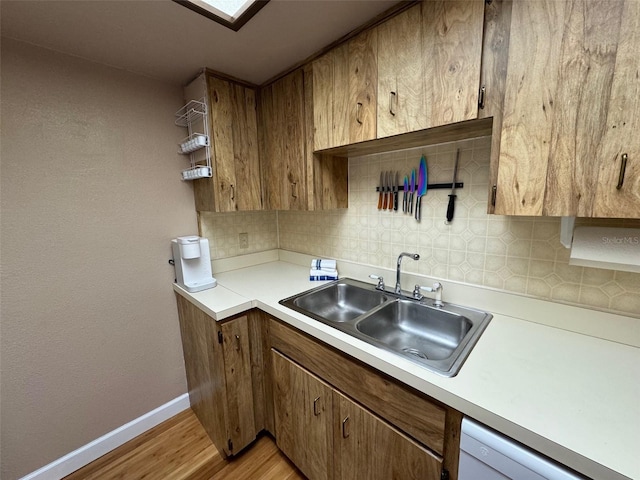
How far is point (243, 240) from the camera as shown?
202cm

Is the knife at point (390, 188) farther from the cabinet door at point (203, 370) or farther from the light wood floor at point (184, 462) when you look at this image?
the light wood floor at point (184, 462)

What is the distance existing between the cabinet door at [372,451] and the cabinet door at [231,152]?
1.25 metres

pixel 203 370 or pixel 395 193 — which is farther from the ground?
pixel 395 193

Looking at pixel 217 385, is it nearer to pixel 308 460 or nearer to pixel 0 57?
pixel 308 460

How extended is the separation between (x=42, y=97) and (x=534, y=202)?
212 centimetres

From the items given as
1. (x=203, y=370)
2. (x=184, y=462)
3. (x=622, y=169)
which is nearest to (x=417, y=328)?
(x=622, y=169)

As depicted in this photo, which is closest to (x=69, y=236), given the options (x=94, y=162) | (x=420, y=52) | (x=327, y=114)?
(x=94, y=162)

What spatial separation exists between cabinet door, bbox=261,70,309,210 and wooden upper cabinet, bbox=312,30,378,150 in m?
0.16

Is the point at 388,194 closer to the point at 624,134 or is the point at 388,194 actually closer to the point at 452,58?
the point at 452,58

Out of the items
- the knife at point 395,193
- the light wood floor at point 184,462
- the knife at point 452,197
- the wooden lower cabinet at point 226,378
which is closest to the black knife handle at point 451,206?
the knife at point 452,197

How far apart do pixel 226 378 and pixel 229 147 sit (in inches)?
52.3

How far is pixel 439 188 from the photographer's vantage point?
1.26 m

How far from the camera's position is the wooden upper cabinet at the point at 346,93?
1107 millimetres

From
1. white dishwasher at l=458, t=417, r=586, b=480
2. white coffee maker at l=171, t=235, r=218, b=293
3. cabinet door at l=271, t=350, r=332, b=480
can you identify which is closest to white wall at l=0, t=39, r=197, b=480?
white coffee maker at l=171, t=235, r=218, b=293
